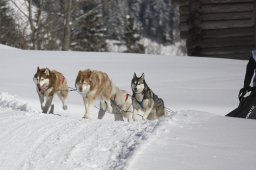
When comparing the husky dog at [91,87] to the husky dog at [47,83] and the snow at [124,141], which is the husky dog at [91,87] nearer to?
the snow at [124,141]

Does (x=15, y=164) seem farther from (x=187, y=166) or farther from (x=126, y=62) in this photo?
(x=126, y=62)

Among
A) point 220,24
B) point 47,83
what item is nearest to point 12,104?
point 47,83

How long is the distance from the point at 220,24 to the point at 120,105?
6.84 m

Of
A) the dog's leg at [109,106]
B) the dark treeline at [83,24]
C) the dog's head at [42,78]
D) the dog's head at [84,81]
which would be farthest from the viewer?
the dark treeline at [83,24]

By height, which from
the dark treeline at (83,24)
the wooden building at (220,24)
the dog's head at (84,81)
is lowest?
the dog's head at (84,81)

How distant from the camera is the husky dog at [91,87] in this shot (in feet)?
22.9

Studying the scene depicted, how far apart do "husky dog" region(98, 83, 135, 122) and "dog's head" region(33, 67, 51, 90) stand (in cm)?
89

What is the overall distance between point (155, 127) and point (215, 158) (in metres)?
1.21

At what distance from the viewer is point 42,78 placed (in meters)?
7.52

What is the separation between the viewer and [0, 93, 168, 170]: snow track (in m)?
4.64

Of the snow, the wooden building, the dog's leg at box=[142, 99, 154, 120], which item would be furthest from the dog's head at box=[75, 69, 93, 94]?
the wooden building

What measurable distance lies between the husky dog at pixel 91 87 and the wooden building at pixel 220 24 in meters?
6.87

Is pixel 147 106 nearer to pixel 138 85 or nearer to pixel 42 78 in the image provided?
pixel 138 85

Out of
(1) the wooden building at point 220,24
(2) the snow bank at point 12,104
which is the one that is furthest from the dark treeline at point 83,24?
(2) the snow bank at point 12,104
